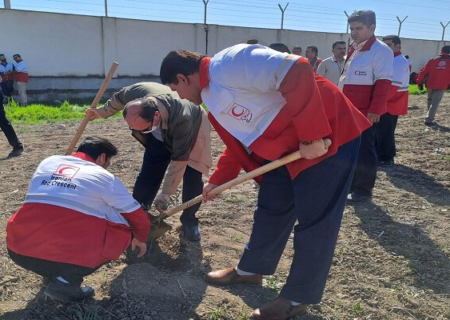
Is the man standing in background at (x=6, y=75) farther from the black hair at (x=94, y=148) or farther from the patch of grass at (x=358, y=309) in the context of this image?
the patch of grass at (x=358, y=309)

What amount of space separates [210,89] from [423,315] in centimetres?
181

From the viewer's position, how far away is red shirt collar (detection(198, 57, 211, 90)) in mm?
2131

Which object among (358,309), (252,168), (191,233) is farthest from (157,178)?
(358,309)

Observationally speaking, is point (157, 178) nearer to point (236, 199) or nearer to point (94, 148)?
point (94, 148)

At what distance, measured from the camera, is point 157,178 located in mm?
3334

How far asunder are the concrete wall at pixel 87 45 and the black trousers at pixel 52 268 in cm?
1137

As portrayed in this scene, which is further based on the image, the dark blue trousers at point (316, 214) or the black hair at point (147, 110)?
the black hair at point (147, 110)

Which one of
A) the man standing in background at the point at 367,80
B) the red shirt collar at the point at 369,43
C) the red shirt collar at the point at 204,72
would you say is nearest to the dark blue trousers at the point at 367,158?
the man standing in background at the point at 367,80

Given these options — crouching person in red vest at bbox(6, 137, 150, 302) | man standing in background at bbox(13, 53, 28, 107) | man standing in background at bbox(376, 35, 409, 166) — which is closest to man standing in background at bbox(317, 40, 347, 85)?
man standing in background at bbox(376, 35, 409, 166)

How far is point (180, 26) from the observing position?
47.9 ft

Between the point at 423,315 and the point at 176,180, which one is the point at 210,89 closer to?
the point at 176,180

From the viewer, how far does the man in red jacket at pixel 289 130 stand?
1.93m

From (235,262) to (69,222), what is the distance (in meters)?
1.33

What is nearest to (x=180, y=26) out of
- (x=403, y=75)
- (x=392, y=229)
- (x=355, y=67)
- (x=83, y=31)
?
(x=83, y=31)
